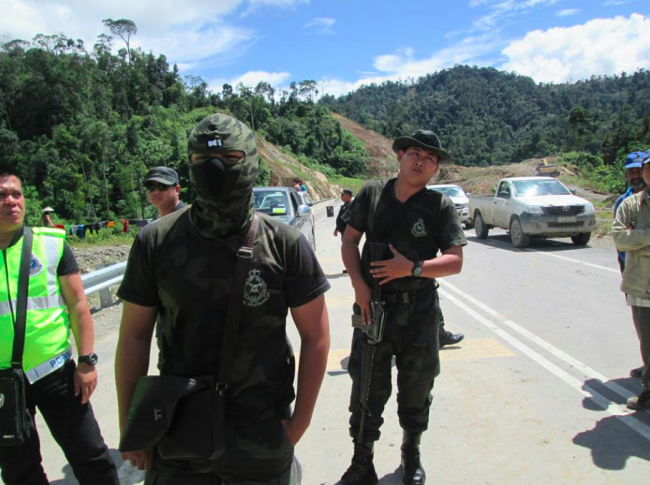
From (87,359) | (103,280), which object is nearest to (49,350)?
(87,359)

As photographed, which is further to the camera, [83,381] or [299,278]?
[83,381]

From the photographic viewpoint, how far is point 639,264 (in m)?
3.85

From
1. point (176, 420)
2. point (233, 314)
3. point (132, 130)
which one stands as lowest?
point (176, 420)

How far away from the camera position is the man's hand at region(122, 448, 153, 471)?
1758mm

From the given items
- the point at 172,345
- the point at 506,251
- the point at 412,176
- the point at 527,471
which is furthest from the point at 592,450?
the point at 506,251

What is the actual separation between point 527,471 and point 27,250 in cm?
322

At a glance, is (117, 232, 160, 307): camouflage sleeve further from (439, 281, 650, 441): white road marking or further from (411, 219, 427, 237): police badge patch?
(439, 281, 650, 441): white road marking

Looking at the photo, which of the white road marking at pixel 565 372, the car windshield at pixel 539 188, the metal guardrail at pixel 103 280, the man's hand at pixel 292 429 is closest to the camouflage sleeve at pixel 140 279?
the man's hand at pixel 292 429

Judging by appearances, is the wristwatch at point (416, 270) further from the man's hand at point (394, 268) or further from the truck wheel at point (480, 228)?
the truck wheel at point (480, 228)

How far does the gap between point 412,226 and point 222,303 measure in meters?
1.65

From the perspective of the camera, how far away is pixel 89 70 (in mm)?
71688

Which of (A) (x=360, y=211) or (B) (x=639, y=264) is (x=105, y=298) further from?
(B) (x=639, y=264)

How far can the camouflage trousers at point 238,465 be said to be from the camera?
1.75 metres

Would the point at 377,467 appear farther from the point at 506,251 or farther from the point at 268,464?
the point at 506,251
